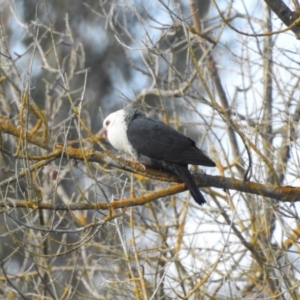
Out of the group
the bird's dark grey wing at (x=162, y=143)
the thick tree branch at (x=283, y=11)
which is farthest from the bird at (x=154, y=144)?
the thick tree branch at (x=283, y=11)

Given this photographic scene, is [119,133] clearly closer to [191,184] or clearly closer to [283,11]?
[191,184]

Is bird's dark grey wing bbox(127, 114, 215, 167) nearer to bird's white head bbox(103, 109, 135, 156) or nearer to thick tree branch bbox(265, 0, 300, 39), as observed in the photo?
bird's white head bbox(103, 109, 135, 156)

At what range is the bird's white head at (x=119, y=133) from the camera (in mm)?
5559

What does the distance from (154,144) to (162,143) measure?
0.17ft

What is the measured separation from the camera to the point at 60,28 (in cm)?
1476

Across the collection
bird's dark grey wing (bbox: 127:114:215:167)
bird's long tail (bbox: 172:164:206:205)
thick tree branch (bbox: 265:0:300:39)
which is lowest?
bird's long tail (bbox: 172:164:206:205)

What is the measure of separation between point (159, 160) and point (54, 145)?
1.00m

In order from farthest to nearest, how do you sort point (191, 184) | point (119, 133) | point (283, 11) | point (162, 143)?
point (119, 133) < point (162, 143) < point (191, 184) < point (283, 11)

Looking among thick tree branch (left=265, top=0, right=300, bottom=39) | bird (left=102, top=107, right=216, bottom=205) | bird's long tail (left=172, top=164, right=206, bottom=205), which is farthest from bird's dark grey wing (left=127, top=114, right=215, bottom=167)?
thick tree branch (left=265, top=0, right=300, bottom=39)

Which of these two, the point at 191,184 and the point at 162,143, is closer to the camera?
the point at 191,184

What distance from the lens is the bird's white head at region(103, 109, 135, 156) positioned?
18.2 ft

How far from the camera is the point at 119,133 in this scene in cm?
564

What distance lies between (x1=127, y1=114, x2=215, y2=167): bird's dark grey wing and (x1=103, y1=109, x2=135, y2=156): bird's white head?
4 centimetres

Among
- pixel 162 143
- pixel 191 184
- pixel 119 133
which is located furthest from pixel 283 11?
pixel 119 133
